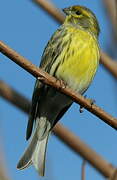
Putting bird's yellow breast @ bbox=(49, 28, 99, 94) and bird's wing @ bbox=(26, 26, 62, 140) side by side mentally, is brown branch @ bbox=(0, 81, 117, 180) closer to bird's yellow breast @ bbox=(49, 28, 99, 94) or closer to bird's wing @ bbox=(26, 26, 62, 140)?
bird's wing @ bbox=(26, 26, 62, 140)

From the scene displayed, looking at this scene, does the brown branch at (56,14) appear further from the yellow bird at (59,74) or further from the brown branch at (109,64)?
the yellow bird at (59,74)

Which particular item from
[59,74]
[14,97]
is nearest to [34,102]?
[59,74]

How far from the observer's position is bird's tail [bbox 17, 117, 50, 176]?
330 cm

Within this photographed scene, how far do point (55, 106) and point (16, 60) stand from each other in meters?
1.86

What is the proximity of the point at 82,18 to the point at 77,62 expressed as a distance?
910 mm

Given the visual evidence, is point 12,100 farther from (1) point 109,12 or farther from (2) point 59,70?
(2) point 59,70

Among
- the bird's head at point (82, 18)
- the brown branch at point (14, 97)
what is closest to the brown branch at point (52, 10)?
the brown branch at point (14, 97)

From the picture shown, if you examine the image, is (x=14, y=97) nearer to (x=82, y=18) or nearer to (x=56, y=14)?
(x=56, y=14)

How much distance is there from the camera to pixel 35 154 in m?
3.84

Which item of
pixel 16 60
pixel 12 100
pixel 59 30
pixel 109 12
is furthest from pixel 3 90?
pixel 59 30

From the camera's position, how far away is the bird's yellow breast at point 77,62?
12.6 ft

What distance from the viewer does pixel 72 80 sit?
387 centimetres

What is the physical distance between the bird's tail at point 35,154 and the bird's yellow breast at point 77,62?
0.62 meters

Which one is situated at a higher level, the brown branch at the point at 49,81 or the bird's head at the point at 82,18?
the bird's head at the point at 82,18
